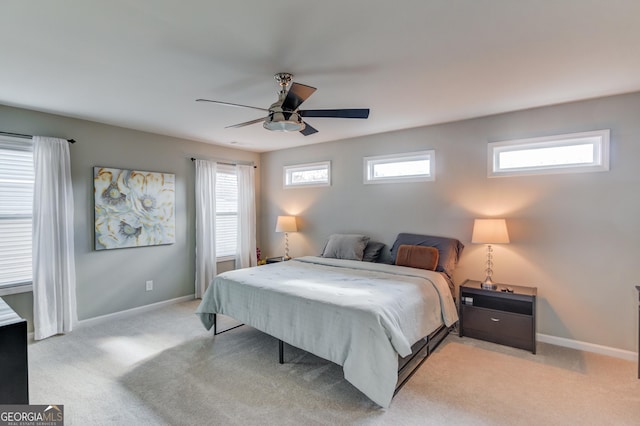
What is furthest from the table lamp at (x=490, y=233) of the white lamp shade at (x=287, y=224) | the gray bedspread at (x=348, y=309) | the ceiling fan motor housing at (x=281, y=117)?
the white lamp shade at (x=287, y=224)

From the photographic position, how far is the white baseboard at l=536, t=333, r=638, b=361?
2.96m

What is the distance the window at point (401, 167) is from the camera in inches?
163

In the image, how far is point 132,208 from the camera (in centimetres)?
423

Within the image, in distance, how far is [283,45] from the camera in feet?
6.93

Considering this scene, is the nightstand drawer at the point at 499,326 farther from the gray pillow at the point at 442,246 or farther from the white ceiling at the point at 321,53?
Answer: the white ceiling at the point at 321,53

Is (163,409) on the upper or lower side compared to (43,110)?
lower

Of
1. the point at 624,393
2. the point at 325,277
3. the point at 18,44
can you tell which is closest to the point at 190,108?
the point at 18,44

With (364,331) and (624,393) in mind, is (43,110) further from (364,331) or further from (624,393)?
(624,393)

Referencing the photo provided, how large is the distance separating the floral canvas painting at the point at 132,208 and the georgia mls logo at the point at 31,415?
221 cm

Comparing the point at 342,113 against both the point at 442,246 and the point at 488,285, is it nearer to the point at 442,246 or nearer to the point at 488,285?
the point at 442,246

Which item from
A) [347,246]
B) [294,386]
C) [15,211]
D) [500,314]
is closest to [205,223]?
[15,211]

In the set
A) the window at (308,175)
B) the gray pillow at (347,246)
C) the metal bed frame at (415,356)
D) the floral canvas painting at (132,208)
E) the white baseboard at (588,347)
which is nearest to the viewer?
the metal bed frame at (415,356)

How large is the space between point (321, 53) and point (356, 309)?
1.87 meters

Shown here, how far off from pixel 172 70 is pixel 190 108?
954mm
